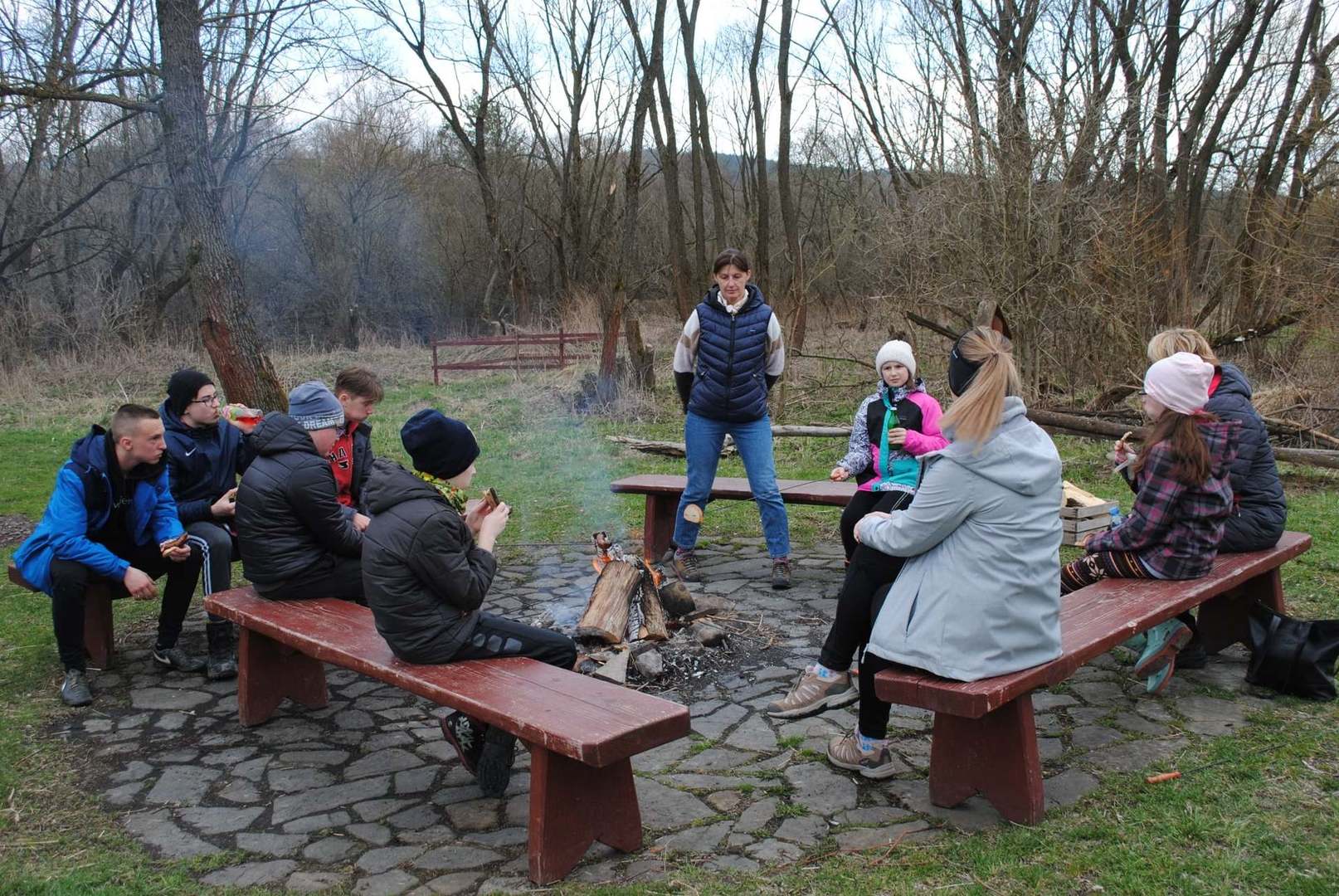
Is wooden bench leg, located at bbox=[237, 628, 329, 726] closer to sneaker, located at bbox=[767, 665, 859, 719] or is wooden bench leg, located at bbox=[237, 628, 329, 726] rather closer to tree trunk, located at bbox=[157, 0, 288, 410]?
sneaker, located at bbox=[767, 665, 859, 719]

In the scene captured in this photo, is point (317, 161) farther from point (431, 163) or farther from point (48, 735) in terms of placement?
point (48, 735)

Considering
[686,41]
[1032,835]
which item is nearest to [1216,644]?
[1032,835]

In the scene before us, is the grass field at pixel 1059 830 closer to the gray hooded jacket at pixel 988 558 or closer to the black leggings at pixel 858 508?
the gray hooded jacket at pixel 988 558

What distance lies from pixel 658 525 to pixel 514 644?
331 centimetres

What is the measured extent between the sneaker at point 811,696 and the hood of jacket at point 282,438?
227 centimetres

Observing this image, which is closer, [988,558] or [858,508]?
[988,558]

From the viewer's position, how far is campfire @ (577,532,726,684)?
4715mm

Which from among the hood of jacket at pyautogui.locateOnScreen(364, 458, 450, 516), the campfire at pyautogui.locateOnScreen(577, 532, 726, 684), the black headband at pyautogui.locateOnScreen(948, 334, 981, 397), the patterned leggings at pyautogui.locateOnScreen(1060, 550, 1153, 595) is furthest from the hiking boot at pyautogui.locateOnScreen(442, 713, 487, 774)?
the patterned leggings at pyautogui.locateOnScreen(1060, 550, 1153, 595)

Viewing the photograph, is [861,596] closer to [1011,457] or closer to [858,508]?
[1011,457]

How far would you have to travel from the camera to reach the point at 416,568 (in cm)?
349

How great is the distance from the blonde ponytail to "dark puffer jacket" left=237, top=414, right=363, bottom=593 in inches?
104

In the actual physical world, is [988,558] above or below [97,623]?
above

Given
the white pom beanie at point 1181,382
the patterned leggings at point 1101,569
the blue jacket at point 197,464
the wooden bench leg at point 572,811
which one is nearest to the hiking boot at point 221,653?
the blue jacket at point 197,464

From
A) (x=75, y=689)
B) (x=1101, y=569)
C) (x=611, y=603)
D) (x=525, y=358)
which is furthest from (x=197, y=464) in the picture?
(x=525, y=358)
